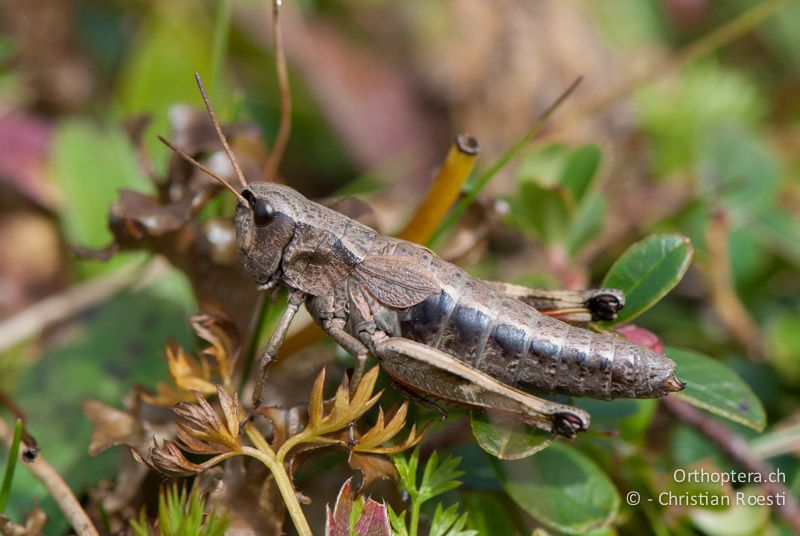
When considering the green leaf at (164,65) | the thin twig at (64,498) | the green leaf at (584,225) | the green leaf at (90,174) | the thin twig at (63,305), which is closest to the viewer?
the thin twig at (64,498)

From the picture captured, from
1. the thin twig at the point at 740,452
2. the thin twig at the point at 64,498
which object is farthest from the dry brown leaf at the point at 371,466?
the thin twig at the point at 740,452

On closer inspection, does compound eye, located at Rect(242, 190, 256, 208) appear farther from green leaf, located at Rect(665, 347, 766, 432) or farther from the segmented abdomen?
green leaf, located at Rect(665, 347, 766, 432)

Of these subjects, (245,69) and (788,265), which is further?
(245,69)

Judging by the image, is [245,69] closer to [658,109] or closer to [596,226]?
[658,109]

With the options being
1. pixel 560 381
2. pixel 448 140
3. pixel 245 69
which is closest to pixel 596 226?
pixel 560 381

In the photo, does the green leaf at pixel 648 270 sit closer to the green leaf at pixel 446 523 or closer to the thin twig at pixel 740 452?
the thin twig at pixel 740 452

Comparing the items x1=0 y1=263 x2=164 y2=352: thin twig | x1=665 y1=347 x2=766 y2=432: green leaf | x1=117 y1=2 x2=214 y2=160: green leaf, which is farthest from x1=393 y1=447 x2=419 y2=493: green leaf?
x1=117 y1=2 x2=214 y2=160: green leaf
